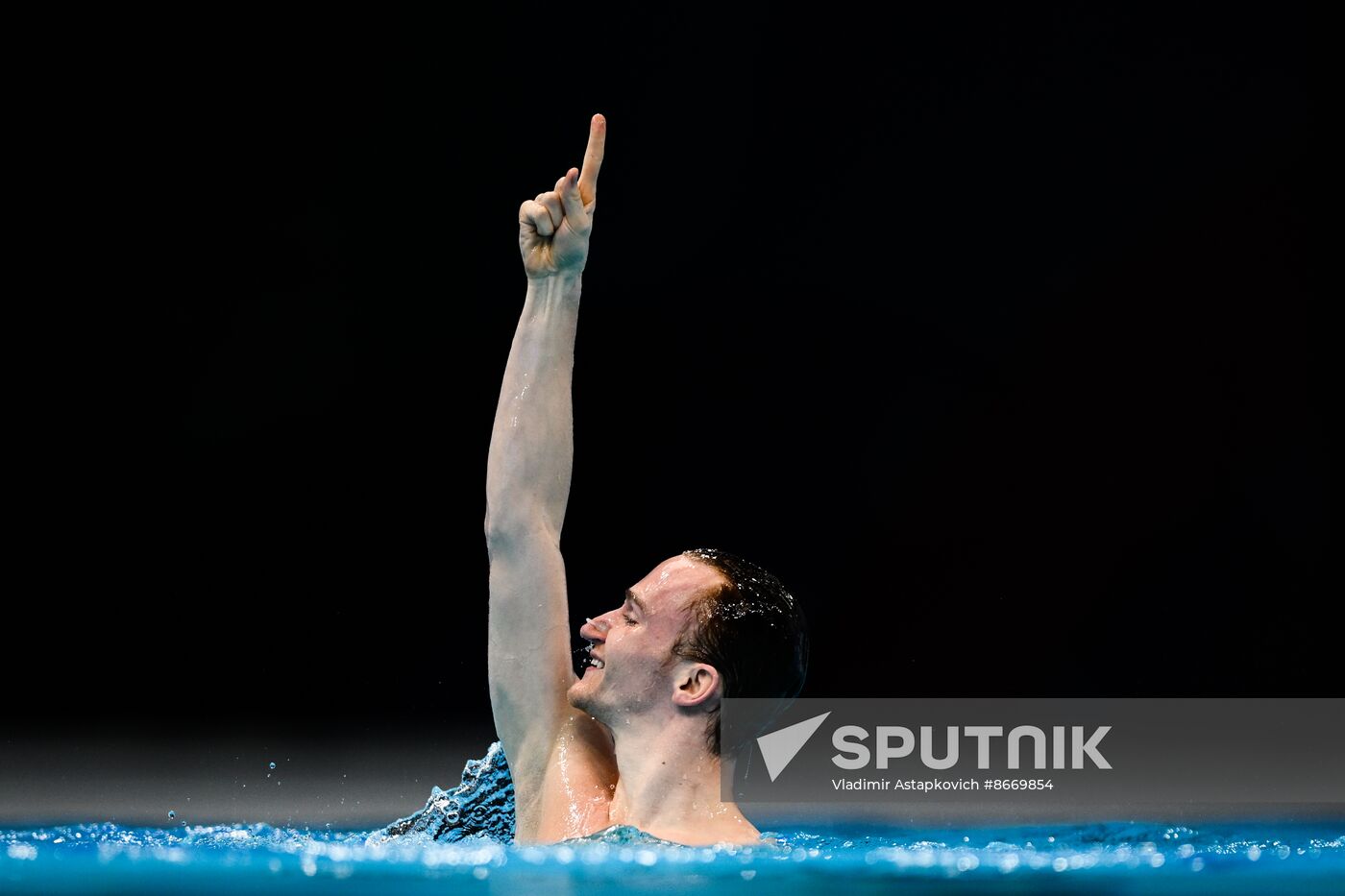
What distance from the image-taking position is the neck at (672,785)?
2.71 m

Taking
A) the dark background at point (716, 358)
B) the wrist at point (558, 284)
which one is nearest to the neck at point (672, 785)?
the wrist at point (558, 284)

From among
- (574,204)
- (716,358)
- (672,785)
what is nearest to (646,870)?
(672,785)

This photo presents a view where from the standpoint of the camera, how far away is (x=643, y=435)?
4.97m

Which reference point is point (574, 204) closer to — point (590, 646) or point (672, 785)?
point (590, 646)

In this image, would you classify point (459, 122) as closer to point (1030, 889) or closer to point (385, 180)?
point (385, 180)

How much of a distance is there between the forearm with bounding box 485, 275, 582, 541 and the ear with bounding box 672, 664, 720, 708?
0.34 meters

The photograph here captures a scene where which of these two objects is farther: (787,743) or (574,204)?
(787,743)

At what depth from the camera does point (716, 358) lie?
503cm

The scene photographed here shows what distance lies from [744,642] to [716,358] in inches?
91.5

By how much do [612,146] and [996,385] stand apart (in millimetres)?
1415

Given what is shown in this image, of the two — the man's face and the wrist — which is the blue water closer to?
the man's face

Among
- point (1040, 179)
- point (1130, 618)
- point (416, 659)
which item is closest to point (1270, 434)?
point (1130, 618)

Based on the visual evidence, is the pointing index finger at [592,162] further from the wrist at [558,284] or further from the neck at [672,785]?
the neck at [672,785]

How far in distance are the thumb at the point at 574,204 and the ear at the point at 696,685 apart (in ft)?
2.65
